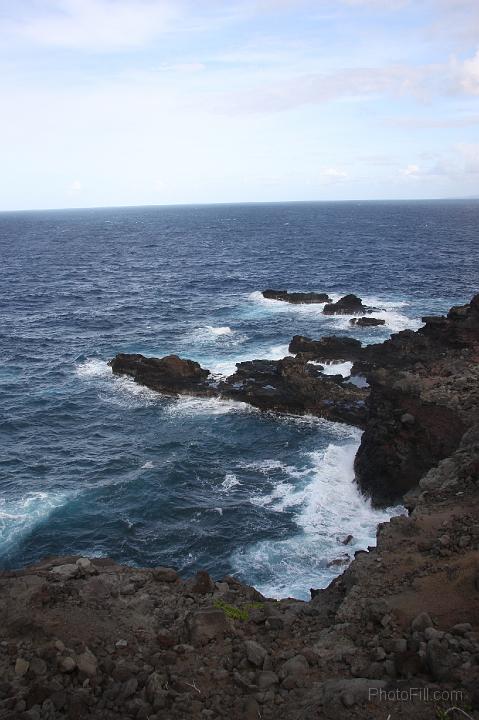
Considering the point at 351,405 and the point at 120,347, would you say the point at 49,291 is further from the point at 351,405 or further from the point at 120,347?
the point at 351,405

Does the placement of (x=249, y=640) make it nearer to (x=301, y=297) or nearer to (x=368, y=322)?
(x=368, y=322)

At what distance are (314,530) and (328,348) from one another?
23674 mm

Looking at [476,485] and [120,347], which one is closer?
[476,485]

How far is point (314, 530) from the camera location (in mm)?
26125

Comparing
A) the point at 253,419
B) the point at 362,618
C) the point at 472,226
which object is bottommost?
the point at 253,419

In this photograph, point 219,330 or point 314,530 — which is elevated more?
point 219,330

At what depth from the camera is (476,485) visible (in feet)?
63.0

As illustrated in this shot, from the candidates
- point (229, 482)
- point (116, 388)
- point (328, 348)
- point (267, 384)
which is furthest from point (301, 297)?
point (229, 482)

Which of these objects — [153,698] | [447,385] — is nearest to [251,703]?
[153,698]

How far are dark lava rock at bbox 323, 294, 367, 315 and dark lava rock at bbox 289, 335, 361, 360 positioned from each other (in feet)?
49.1

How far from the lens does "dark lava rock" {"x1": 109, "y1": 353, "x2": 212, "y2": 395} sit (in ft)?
140

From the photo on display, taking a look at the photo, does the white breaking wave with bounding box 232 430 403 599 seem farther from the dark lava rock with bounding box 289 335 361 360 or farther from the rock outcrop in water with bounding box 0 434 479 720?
the dark lava rock with bounding box 289 335 361 360

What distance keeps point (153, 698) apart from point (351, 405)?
1130 inches

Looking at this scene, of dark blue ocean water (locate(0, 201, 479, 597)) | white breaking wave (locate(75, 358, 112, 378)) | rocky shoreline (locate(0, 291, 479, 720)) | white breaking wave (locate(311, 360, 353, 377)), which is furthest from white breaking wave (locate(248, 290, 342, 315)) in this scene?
rocky shoreline (locate(0, 291, 479, 720))
